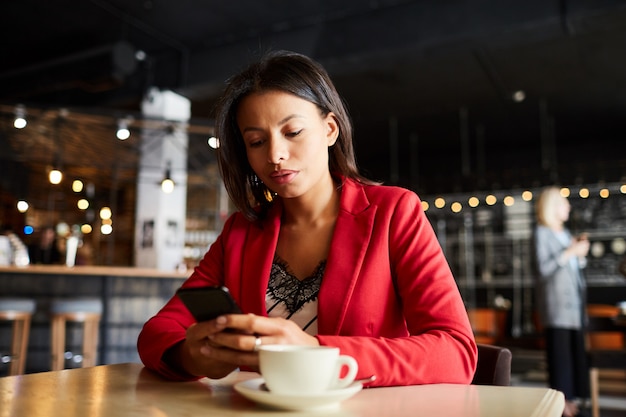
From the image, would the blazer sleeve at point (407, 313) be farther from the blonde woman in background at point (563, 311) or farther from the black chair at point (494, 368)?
the blonde woman in background at point (563, 311)

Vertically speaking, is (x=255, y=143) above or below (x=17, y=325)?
above

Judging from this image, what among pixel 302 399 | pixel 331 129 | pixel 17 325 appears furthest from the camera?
pixel 17 325

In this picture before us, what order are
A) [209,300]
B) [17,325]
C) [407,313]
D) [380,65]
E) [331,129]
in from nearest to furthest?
[209,300]
[407,313]
[331,129]
[17,325]
[380,65]

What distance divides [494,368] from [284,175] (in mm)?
608

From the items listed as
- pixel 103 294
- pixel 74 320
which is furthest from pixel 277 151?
pixel 103 294

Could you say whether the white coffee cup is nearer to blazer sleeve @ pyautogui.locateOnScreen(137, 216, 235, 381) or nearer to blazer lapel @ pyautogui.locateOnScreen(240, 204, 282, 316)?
blazer sleeve @ pyautogui.locateOnScreen(137, 216, 235, 381)

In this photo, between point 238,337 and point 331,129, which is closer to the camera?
point 238,337

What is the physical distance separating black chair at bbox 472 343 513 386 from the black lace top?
370 mm

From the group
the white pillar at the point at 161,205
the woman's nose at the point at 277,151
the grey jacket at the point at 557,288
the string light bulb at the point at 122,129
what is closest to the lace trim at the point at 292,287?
the woman's nose at the point at 277,151

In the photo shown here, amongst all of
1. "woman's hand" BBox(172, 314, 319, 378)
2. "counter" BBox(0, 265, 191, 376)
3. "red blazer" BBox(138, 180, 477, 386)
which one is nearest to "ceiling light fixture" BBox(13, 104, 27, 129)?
"counter" BBox(0, 265, 191, 376)

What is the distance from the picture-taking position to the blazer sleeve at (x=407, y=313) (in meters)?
0.93

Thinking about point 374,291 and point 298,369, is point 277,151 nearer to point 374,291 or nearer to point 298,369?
point 374,291

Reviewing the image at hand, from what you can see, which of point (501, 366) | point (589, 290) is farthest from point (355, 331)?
point (589, 290)

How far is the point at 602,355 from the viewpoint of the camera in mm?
4336
